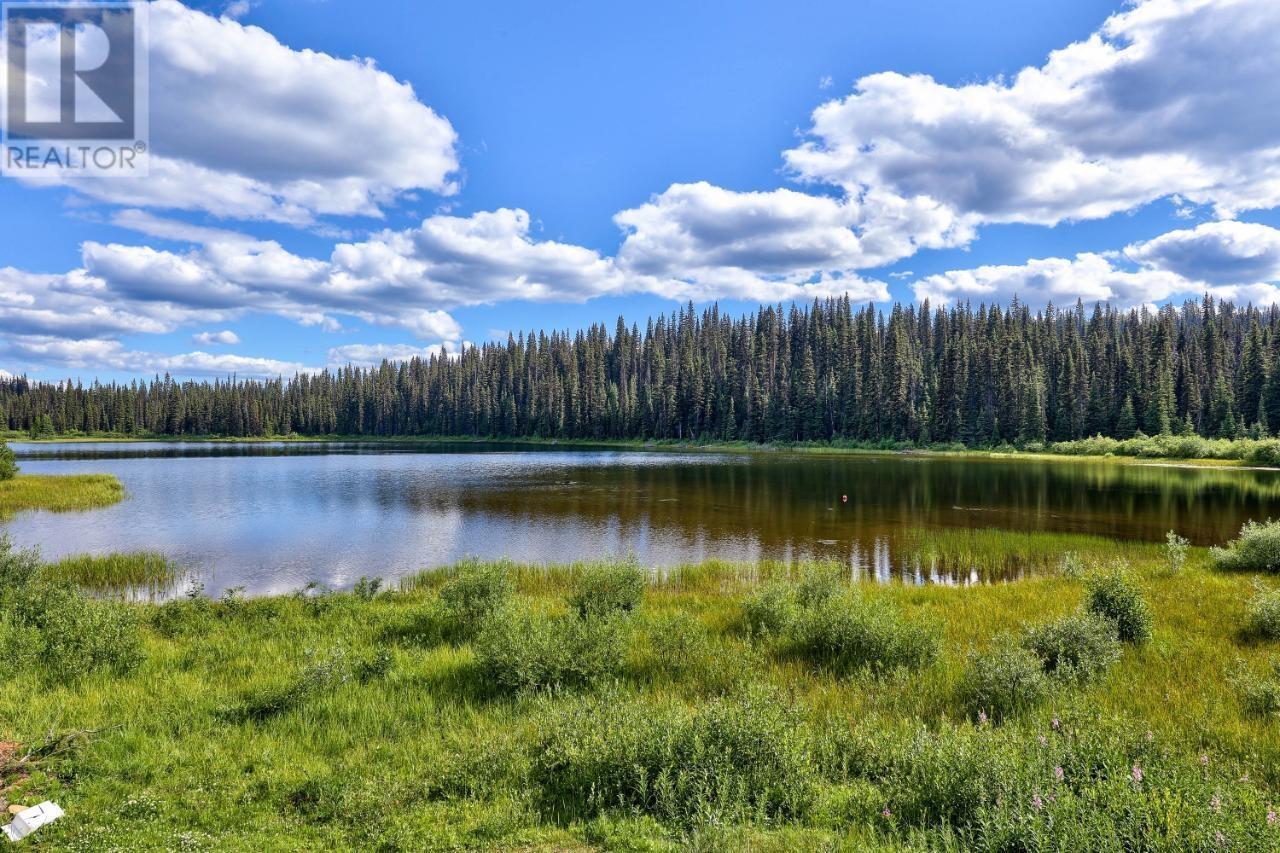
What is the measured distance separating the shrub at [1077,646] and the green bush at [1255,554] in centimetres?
1152

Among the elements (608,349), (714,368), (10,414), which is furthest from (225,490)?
(10,414)

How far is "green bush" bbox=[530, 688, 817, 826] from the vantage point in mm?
6133

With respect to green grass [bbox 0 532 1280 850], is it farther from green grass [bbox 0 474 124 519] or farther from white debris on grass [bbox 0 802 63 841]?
green grass [bbox 0 474 124 519]

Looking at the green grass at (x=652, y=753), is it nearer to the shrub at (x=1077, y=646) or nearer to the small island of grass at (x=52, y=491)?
the shrub at (x=1077, y=646)

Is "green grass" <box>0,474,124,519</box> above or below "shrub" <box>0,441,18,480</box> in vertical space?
below

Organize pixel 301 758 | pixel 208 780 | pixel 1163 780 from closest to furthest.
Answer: pixel 1163 780 < pixel 208 780 < pixel 301 758

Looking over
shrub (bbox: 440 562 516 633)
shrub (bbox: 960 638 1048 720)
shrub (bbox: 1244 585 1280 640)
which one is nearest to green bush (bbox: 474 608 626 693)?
shrub (bbox: 440 562 516 633)

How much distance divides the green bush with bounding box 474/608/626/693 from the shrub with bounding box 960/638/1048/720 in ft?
17.4

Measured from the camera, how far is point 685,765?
6527mm

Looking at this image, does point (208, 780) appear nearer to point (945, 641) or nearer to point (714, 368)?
point (945, 641)

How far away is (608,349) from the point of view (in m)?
198

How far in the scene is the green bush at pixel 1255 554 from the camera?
1753 cm

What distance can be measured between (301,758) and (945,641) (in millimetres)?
10734

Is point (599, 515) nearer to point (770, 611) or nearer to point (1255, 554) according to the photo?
point (770, 611)
